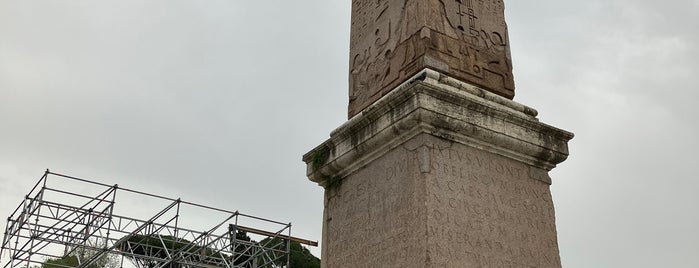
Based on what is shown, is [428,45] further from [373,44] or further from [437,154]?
[437,154]

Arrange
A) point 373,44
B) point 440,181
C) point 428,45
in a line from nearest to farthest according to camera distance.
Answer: point 440,181
point 428,45
point 373,44

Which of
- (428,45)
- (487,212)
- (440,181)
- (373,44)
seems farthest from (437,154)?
(373,44)

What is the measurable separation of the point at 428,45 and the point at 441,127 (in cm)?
61

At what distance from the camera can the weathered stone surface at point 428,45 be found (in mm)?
4715

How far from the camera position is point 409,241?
4070mm

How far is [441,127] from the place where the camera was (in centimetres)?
434

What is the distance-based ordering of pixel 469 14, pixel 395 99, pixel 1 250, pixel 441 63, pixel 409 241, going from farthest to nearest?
1. pixel 1 250
2. pixel 469 14
3. pixel 441 63
4. pixel 395 99
5. pixel 409 241

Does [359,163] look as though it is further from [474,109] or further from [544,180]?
[544,180]

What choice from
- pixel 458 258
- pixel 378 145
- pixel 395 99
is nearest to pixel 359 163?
pixel 378 145

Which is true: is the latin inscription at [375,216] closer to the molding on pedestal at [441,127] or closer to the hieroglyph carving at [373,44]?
the molding on pedestal at [441,127]

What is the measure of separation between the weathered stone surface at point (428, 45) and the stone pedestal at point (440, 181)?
20 centimetres

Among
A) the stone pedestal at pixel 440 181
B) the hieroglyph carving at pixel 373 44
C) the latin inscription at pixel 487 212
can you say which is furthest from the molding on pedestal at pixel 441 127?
the hieroglyph carving at pixel 373 44

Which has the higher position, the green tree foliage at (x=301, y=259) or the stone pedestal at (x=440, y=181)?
the green tree foliage at (x=301, y=259)

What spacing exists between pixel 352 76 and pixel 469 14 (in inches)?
36.7
